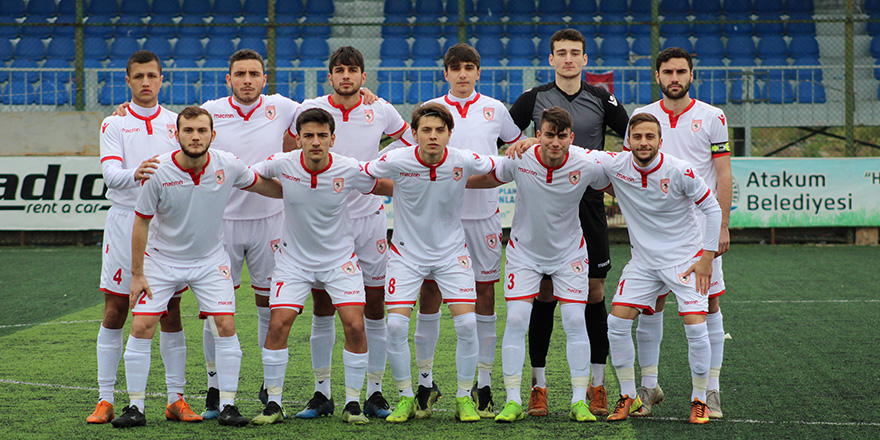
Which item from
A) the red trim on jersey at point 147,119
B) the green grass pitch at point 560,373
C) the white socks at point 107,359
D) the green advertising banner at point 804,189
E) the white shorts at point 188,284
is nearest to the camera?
the green grass pitch at point 560,373

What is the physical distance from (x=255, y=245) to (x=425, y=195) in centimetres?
108

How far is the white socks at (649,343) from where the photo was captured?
494 centimetres

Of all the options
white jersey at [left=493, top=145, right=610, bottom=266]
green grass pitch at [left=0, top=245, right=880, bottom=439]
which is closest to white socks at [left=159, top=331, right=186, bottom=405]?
green grass pitch at [left=0, top=245, right=880, bottom=439]

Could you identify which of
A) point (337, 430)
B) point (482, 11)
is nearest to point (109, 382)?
point (337, 430)

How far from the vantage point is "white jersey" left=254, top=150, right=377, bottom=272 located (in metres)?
4.74

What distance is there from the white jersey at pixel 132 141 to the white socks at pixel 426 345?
1.72 meters

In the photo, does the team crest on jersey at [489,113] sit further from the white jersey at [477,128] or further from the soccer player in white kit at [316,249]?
the soccer player in white kit at [316,249]

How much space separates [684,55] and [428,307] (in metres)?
2.04

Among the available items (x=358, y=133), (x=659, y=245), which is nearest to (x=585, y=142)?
(x=659, y=245)

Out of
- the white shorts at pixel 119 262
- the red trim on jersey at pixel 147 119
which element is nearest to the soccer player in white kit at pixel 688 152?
the white shorts at pixel 119 262

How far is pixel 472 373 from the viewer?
4785 mm

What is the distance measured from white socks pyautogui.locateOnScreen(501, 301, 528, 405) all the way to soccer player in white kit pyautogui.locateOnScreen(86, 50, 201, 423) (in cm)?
168

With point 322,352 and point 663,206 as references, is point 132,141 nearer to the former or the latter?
point 322,352

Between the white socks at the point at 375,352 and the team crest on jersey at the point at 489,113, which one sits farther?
the team crest on jersey at the point at 489,113
